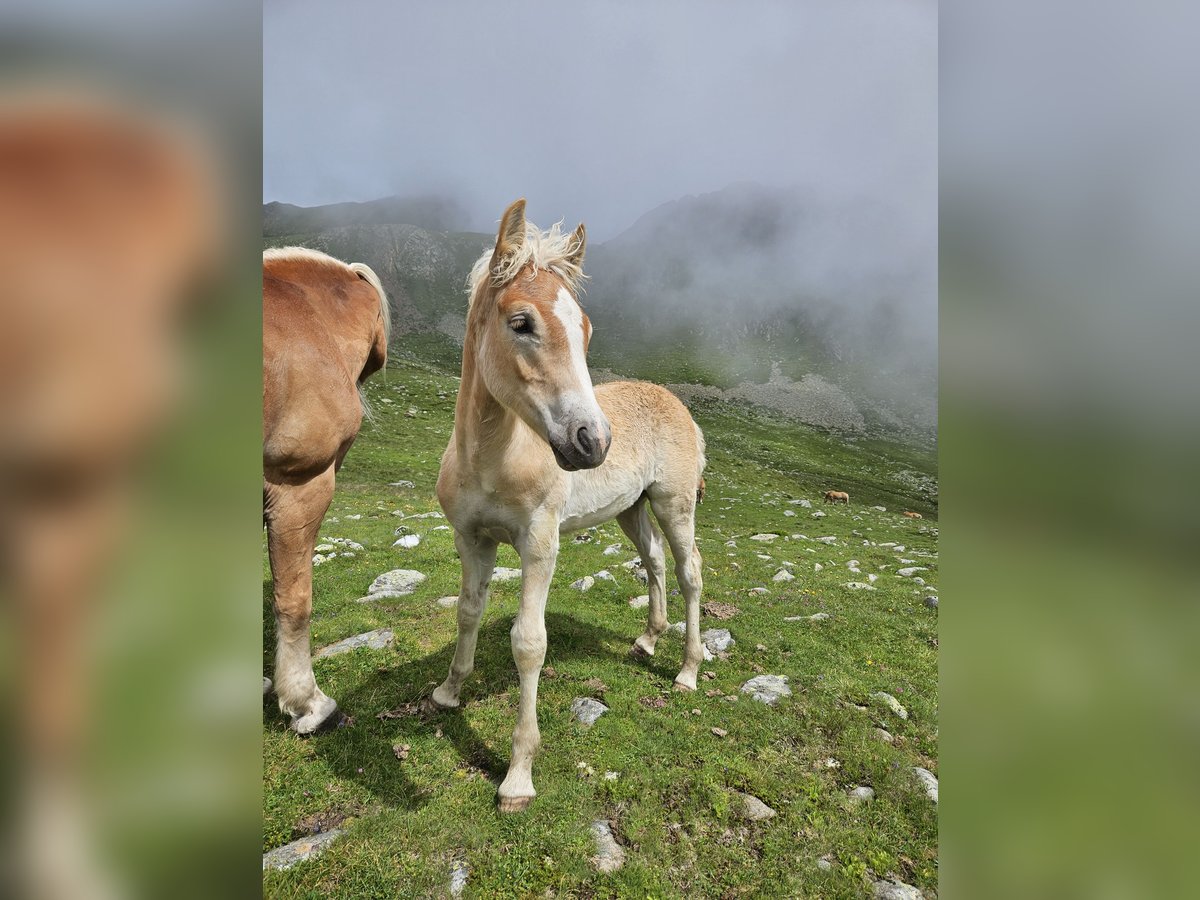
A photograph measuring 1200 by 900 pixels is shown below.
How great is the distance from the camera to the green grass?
3914 mm

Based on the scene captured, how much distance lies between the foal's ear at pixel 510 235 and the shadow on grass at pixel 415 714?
4.01 meters

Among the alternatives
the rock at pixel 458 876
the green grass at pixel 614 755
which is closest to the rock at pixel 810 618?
the green grass at pixel 614 755

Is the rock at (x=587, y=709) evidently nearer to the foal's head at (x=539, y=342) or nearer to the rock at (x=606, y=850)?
the rock at (x=606, y=850)

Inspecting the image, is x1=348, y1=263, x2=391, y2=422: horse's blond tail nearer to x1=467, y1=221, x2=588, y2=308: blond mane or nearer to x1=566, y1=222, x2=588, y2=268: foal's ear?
x1=467, y1=221, x2=588, y2=308: blond mane

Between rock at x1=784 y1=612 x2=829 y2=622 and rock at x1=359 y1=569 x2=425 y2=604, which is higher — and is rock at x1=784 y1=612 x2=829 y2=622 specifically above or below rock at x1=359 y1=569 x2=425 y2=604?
below

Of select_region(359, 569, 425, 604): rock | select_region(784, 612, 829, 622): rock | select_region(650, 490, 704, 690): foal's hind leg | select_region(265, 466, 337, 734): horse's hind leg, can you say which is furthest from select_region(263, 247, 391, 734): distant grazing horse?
select_region(784, 612, 829, 622): rock

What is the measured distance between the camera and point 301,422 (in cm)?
413

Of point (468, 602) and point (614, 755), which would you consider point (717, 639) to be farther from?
point (468, 602)

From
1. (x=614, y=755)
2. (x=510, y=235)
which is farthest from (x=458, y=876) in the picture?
(x=510, y=235)

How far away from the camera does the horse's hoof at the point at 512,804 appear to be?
4340mm

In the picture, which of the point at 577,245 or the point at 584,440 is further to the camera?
the point at 577,245

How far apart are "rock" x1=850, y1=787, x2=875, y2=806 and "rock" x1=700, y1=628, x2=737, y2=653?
2.83 meters

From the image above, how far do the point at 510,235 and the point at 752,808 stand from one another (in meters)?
4.71
